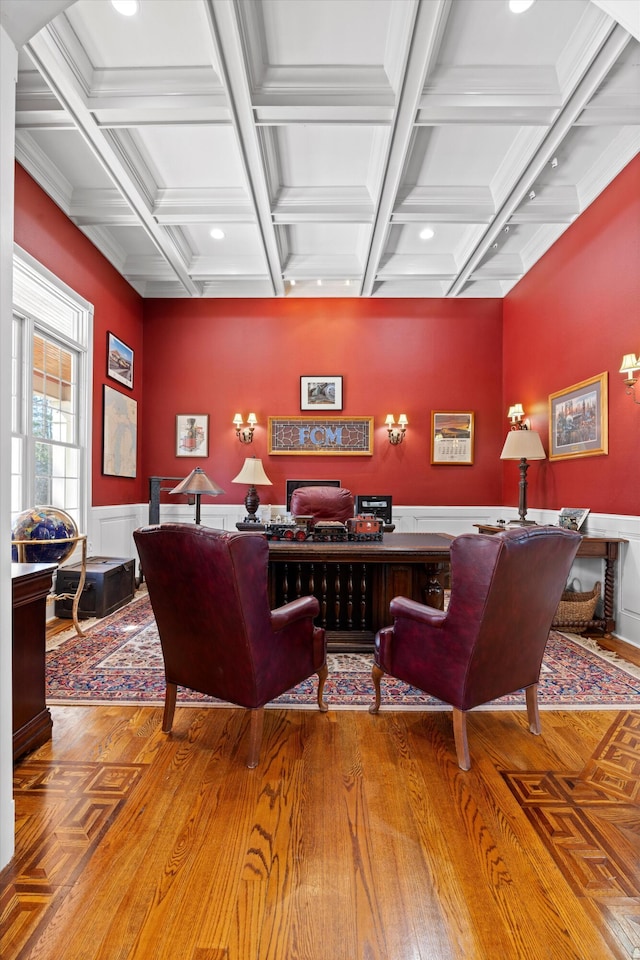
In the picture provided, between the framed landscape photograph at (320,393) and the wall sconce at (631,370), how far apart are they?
355 cm

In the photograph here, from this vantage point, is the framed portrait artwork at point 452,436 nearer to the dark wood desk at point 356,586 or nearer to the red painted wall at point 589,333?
the red painted wall at point 589,333

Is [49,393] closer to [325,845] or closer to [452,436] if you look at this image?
[325,845]

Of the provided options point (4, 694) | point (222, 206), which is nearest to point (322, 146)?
point (222, 206)

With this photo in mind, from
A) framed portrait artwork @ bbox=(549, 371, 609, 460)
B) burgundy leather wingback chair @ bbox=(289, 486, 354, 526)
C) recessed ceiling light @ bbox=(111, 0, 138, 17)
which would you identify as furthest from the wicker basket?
recessed ceiling light @ bbox=(111, 0, 138, 17)

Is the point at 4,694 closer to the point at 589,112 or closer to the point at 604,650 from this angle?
the point at 604,650

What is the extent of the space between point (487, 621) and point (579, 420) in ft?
11.0

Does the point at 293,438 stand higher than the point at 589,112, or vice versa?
the point at 589,112

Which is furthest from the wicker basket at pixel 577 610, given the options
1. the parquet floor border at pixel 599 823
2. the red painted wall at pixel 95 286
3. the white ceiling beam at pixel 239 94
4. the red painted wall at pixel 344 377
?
the red painted wall at pixel 95 286

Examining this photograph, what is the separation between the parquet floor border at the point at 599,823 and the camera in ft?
4.50

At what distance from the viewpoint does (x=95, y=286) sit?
5.14 meters

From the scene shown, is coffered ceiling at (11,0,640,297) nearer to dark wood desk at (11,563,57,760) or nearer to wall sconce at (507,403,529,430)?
wall sconce at (507,403,529,430)

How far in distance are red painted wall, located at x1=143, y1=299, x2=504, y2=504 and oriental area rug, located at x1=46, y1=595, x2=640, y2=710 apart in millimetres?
3077

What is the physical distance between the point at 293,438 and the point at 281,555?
11.8ft

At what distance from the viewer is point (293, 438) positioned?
650cm
